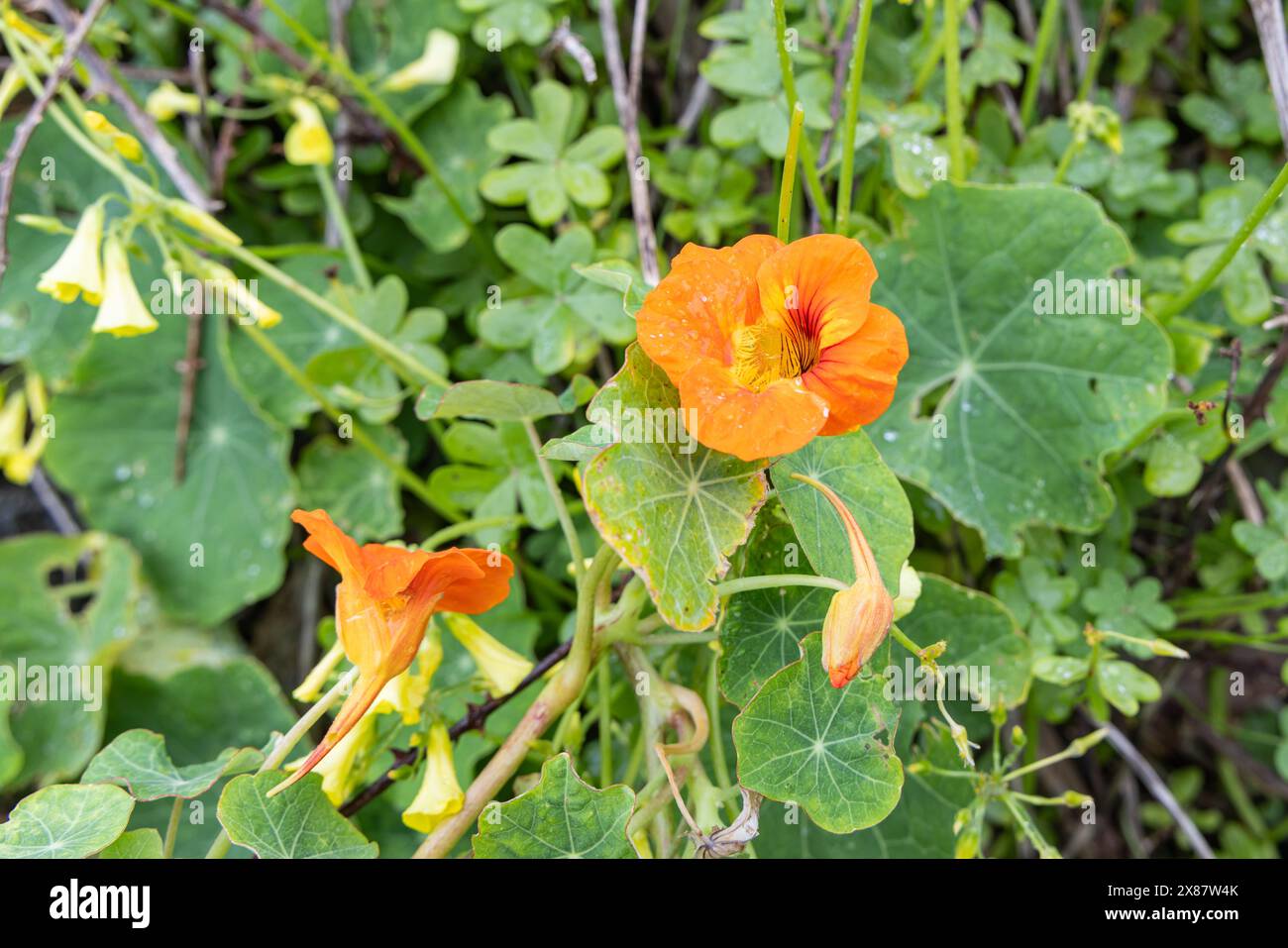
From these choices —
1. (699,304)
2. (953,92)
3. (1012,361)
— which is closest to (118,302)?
(699,304)

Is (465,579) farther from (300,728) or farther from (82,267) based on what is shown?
(82,267)

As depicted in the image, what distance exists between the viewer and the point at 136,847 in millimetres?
1032

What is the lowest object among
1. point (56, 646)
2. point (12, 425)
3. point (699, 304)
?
point (56, 646)

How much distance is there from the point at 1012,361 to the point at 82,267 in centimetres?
134

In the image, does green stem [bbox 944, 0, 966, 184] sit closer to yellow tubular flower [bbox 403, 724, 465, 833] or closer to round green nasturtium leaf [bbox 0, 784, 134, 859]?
yellow tubular flower [bbox 403, 724, 465, 833]

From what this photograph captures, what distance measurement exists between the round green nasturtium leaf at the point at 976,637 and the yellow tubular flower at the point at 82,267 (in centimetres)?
119

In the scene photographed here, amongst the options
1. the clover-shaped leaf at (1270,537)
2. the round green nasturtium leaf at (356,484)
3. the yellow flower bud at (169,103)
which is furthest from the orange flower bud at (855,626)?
Answer: the yellow flower bud at (169,103)

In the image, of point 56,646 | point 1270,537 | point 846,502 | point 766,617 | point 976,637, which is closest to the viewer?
point 846,502

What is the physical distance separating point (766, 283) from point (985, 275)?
2.43 feet

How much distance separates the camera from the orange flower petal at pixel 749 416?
870 millimetres

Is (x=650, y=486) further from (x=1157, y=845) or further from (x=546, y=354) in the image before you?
(x=1157, y=845)

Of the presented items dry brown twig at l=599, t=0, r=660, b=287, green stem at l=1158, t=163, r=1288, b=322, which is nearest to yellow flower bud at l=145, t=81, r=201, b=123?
dry brown twig at l=599, t=0, r=660, b=287

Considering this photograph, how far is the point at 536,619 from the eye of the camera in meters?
1.70

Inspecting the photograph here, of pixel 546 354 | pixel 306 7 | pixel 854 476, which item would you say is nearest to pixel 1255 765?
pixel 854 476
